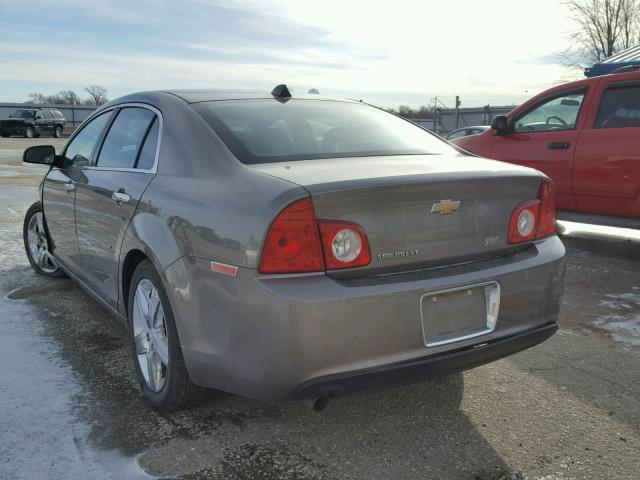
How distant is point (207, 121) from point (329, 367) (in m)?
1.37

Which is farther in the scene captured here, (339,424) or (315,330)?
(339,424)

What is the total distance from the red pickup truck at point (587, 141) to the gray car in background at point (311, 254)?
3.25 m

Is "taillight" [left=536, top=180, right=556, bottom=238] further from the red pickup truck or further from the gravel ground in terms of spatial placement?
the red pickup truck

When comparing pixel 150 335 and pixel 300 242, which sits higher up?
pixel 300 242

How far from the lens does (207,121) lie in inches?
113

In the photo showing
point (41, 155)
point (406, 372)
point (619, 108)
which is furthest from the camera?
point (619, 108)

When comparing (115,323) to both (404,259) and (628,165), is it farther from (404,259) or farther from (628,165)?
(628,165)

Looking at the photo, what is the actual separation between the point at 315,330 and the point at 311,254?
0.28 m

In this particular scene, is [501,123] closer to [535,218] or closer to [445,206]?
[535,218]

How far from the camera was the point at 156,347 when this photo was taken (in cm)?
290

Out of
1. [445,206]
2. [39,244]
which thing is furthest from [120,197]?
[39,244]

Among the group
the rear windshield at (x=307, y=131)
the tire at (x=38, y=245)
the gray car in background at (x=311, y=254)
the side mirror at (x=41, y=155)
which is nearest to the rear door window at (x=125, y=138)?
the gray car in background at (x=311, y=254)

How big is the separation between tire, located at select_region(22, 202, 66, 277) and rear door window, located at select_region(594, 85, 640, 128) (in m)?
5.38

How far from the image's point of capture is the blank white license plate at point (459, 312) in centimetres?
236
